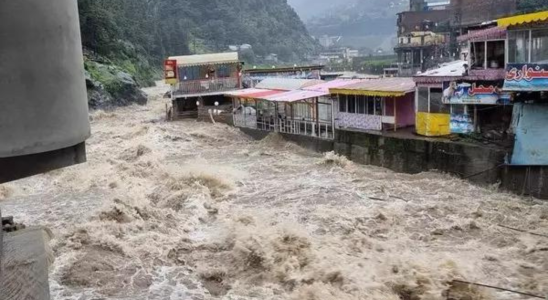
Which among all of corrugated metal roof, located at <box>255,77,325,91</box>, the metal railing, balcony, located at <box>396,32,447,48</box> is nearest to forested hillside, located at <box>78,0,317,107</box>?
corrugated metal roof, located at <box>255,77,325,91</box>

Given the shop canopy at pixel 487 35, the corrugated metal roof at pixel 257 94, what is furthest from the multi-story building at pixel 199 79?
the shop canopy at pixel 487 35

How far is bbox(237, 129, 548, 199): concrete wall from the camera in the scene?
585 inches

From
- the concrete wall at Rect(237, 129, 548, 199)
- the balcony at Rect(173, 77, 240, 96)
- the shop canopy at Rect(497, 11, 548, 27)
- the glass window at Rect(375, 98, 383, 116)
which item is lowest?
the concrete wall at Rect(237, 129, 548, 199)

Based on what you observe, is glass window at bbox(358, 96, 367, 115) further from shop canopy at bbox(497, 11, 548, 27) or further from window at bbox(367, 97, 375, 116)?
shop canopy at bbox(497, 11, 548, 27)

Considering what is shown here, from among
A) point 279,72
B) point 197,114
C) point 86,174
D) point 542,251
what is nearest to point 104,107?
point 197,114

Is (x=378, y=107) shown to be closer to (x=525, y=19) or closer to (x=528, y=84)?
(x=528, y=84)

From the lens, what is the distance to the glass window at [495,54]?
16.1 meters

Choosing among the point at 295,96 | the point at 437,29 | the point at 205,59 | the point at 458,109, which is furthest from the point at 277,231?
the point at 437,29

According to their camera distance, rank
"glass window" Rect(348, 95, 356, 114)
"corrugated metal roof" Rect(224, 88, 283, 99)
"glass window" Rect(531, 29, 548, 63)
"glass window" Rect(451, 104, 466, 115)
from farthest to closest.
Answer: "corrugated metal roof" Rect(224, 88, 283, 99), "glass window" Rect(348, 95, 356, 114), "glass window" Rect(451, 104, 466, 115), "glass window" Rect(531, 29, 548, 63)

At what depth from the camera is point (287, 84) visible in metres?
28.9

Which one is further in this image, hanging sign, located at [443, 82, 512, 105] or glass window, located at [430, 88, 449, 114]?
glass window, located at [430, 88, 449, 114]

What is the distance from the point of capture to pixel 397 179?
1730cm

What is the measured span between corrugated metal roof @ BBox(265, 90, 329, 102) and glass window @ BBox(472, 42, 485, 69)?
7.12 meters

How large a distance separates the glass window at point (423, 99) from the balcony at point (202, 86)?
1728cm
